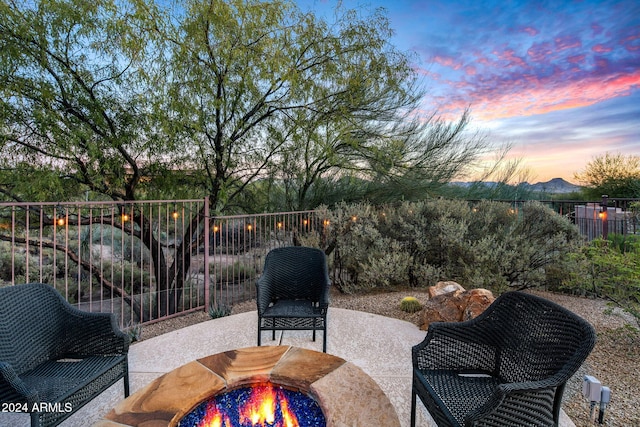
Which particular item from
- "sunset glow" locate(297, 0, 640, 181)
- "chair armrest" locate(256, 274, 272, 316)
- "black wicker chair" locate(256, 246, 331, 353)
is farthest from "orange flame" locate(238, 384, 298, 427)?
"sunset glow" locate(297, 0, 640, 181)

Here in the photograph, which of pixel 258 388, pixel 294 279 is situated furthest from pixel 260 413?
pixel 294 279

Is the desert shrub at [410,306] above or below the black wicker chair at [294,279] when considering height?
below

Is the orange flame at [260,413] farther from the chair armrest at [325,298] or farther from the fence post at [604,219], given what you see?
the fence post at [604,219]

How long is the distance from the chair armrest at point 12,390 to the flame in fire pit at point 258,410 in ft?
2.12

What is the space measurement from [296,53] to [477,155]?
4245 mm

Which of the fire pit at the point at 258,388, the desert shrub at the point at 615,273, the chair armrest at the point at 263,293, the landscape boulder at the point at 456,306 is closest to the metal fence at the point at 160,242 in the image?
the chair armrest at the point at 263,293

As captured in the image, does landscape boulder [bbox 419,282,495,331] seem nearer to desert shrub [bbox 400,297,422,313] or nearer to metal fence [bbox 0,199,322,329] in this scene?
desert shrub [bbox 400,297,422,313]

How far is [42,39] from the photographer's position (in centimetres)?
405

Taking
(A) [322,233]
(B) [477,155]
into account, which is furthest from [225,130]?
(B) [477,155]

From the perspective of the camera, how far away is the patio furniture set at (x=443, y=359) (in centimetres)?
124

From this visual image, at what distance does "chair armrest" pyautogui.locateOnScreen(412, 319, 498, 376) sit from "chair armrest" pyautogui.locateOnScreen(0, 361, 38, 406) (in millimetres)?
1823

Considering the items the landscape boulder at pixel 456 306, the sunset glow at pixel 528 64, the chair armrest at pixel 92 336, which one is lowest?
the landscape boulder at pixel 456 306

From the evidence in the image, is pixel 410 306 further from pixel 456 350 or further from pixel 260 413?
pixel 260 413

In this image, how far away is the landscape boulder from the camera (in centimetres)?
304
